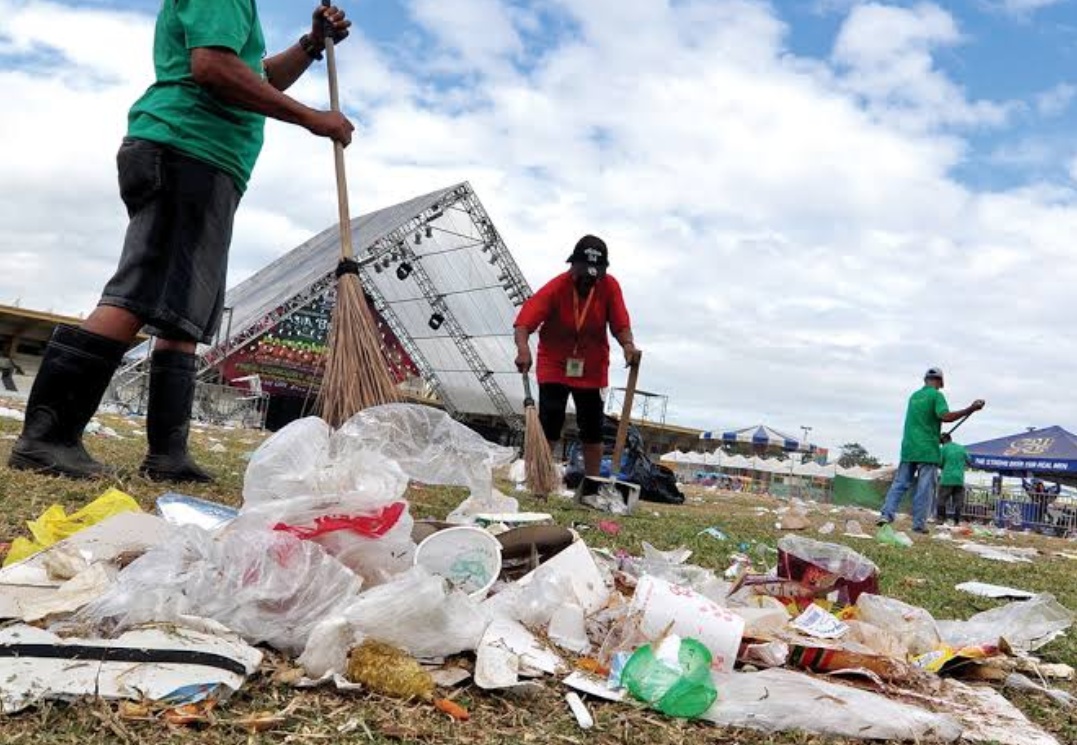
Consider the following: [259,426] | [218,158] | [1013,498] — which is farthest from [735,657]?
[259,426]

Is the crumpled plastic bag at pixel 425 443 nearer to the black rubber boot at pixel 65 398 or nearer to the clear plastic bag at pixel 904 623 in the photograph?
the black rubber boot at pixel 65 398

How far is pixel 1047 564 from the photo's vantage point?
17.8ft

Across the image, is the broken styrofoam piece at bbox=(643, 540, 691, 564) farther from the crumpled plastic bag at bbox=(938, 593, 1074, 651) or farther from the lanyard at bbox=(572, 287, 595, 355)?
the lanyard at bbox=(572, 287, 595, 355)

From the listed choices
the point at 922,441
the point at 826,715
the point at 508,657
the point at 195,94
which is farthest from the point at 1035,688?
the point at 922,441

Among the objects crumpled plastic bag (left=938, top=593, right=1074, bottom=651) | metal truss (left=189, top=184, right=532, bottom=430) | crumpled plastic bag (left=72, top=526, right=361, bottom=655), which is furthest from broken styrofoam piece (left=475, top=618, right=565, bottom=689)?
metal truss (left=189, top=184, right=532, bottom=430)

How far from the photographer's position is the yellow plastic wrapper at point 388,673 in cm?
142

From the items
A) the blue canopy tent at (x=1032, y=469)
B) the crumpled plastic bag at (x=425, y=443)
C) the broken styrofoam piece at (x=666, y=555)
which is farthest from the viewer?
the blue canopy tent at (x=1032, y=469)

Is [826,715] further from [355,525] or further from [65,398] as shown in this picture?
[65,398]

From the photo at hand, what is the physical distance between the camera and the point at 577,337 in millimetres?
5777

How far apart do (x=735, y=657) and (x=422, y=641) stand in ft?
2.03

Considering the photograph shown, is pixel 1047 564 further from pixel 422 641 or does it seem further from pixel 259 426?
pixel 259 426

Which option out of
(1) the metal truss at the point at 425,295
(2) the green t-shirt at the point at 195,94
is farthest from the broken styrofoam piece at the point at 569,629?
(1) the metal truss at the point at 425,295

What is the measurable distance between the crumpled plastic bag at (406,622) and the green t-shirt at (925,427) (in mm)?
7994

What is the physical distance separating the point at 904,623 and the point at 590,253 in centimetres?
375
